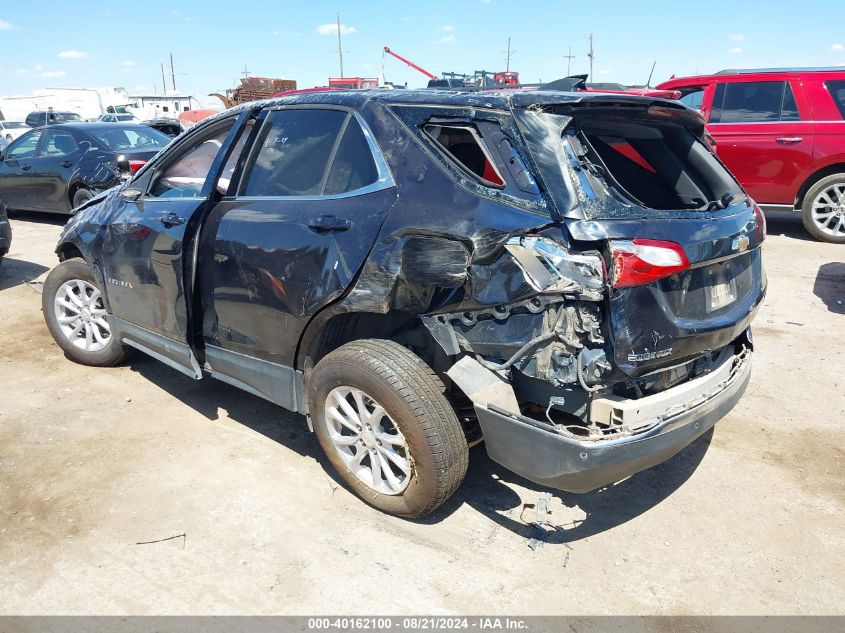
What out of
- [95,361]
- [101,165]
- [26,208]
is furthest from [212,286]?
[26,208]

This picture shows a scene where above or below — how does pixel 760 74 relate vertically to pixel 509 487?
above

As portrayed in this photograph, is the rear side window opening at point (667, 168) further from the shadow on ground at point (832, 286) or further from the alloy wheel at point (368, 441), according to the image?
the shadow on ground at point (832, 286)

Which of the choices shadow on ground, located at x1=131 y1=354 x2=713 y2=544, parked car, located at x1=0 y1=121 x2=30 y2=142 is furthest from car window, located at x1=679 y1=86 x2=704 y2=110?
parked car, located at x1=0 y1=121 x2=30 y2=142

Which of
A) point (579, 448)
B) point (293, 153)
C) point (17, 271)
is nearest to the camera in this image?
point (579, 448)

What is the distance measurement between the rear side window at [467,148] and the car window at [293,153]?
1.83 feet

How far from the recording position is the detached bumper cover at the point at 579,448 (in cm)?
249

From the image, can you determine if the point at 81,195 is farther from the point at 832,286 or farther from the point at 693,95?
the point at 832,286

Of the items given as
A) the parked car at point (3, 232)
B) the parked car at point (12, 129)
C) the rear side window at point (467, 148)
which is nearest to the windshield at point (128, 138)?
the parked car at point (3, 232)

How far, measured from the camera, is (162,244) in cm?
378

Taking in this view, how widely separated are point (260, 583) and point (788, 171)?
8632 mm

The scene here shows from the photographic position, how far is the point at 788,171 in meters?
8.69

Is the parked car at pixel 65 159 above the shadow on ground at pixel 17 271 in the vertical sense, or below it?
above

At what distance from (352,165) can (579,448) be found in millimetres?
1631

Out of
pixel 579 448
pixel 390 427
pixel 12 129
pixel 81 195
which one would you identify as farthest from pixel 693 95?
pixel 12 129
